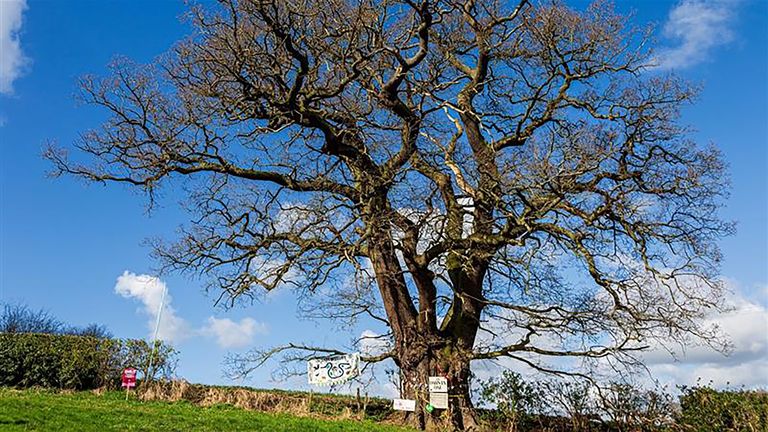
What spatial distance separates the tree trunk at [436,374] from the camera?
1233 centimetres

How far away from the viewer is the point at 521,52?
13945mm

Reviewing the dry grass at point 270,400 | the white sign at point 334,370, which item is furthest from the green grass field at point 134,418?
the white sign at point 334,370

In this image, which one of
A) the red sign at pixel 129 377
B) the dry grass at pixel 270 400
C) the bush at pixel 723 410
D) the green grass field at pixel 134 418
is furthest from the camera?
the dry grass at pixel 270 400

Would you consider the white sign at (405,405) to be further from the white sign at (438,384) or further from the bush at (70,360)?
the bush at (70,360)

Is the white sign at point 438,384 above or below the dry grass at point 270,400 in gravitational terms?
above

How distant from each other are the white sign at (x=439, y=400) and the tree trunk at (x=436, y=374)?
137mm

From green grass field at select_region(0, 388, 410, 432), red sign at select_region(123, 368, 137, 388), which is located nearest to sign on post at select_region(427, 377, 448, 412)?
green grass field at select_region(0, 388, 410, 432)

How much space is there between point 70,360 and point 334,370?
6046mm

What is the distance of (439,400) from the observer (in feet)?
40.2

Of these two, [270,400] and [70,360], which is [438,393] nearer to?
[270,400]

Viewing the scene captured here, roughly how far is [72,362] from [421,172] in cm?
882

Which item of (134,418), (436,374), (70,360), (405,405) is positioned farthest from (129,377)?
(436,374)

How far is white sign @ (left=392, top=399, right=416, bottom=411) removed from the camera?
486 inches

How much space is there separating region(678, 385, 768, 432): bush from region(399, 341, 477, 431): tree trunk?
4328mm
